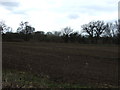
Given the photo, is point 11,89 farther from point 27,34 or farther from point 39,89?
point 27,34

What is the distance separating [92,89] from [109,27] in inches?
3882

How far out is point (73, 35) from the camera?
88.5 m

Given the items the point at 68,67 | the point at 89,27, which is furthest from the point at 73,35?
the point at 68,67

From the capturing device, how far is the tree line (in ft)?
252

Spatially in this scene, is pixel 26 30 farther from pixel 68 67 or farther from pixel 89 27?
pixel 68 67

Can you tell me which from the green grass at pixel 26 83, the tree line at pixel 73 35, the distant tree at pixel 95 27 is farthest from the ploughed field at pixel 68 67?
the distant tree at pixel 95 27

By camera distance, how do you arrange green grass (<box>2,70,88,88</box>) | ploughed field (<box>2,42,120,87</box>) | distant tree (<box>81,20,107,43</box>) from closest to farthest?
green grass (<box>2,70,88,88</box>)
ploughed field (<box>2,42,120,87</box>)
distant tree (<box>81,20,107,43</box>)

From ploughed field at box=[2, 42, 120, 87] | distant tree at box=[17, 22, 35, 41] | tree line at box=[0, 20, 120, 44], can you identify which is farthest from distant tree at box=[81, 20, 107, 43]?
ploughed field at box=[2, 42, 120, 87]

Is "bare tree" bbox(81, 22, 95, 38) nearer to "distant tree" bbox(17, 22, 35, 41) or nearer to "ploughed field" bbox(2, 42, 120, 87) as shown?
"distant tree" bbox(17, 22, 35, 41)

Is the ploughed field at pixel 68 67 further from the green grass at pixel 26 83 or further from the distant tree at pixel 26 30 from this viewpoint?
the distant tree at pixel 26 30

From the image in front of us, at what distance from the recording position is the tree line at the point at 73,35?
76.8 metres

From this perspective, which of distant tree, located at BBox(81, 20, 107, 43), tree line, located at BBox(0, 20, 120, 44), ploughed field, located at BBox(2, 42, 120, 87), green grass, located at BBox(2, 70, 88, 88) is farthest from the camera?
distant tree, located at BBox(81, 20, 107, 43)

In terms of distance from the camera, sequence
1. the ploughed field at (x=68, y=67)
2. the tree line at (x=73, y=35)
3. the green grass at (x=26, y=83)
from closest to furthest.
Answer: the green grass at (x=26, y=83) → the ploughed field at (x=68, y=67) → the tree line at (x=73, y=35)

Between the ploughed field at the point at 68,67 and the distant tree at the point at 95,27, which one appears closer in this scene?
the ploughed field at the point at 68,67
